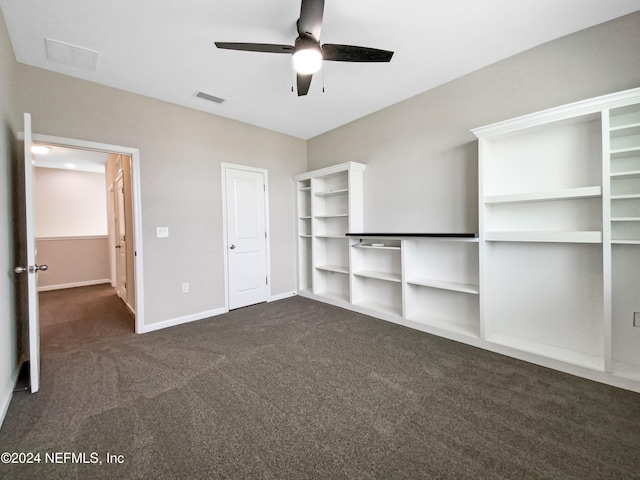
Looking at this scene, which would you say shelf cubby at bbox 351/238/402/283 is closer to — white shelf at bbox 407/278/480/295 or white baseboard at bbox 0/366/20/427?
white shelf at bbox 407/278/480/295

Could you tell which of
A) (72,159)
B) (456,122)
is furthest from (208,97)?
(72,159)

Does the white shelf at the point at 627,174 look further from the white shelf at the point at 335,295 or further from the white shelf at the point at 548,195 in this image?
the white shelf at the point at 335,295

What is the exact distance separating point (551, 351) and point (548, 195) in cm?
134

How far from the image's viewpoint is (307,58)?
1.86 metres

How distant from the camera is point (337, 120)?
4.10m

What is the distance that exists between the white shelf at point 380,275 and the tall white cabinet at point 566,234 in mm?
1032

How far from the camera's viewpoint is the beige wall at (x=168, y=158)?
8.95 ft

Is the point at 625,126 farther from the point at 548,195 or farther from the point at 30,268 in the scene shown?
the point at 30,268

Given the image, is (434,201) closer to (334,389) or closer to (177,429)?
(334,389)

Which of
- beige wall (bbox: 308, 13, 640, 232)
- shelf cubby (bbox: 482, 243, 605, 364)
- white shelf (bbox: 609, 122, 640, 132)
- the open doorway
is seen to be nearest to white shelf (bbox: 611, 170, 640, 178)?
white shelf (bbox: 609, 122, 640, 132)

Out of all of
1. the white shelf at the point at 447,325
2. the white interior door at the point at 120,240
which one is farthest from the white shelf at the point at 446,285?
the white interior door at the point at 120,240

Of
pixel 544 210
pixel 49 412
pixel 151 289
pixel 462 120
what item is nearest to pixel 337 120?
pixel 462 120

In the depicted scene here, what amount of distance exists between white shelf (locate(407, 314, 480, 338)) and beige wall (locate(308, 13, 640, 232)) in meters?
1.05

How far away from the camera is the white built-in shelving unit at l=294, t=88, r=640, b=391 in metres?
2.04
